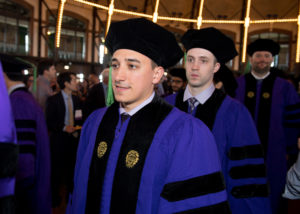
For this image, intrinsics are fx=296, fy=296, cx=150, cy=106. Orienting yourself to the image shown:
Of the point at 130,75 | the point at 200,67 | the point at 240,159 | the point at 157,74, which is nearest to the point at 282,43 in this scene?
the point at 200,67

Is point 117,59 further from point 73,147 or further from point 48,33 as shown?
point 48,33

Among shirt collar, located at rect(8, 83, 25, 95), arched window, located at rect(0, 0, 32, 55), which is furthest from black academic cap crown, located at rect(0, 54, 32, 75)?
arched window, located at rect(0, 0, 32, 55)

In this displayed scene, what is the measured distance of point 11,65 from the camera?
2676 mm

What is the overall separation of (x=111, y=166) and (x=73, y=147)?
3695mm

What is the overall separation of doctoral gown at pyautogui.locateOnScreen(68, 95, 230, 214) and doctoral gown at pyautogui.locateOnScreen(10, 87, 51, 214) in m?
1.24

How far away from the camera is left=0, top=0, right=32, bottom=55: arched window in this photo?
604 inches

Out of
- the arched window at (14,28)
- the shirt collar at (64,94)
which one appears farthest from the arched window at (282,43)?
the shirt collar at (64,94)

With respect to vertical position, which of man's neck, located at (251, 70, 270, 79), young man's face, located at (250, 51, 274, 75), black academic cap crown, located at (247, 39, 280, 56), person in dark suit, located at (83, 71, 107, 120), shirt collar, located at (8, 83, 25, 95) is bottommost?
person in dark suit, located at (83, 71, 107, 120)

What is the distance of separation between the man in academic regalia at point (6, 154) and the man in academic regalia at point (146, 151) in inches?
26.8

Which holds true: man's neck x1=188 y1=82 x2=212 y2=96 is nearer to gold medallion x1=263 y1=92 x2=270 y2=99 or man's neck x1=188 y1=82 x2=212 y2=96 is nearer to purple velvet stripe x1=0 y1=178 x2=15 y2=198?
gold medallion x1=263 y1=92 x2=270 y2=99

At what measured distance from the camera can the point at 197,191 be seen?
1.57m

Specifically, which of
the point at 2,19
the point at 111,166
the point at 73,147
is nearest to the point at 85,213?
the point at 111,166

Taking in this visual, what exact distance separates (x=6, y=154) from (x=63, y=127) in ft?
13.3

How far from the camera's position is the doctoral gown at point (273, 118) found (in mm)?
3568
